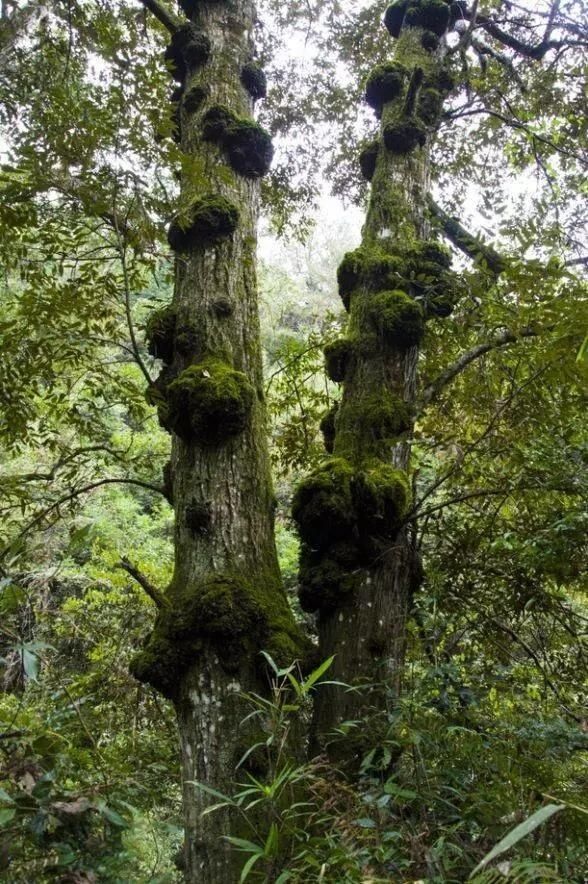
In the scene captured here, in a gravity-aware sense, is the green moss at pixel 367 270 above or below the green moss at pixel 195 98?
below

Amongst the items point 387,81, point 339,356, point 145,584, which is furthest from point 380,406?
point 387,81

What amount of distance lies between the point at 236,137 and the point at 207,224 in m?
0.69

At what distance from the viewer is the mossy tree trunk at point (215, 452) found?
248 cm

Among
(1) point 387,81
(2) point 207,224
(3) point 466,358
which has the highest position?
(1) point 387,81

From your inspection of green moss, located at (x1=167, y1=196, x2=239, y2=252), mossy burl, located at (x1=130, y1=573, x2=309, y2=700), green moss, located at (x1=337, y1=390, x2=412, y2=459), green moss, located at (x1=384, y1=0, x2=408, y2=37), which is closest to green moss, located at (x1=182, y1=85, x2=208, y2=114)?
green moss, located at (x1=167, y1=196, x2=239, y2=252)

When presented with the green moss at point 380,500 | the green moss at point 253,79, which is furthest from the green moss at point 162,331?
the green moss at point 253,79

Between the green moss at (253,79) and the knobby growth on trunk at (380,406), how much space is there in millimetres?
789

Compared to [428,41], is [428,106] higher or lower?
lower

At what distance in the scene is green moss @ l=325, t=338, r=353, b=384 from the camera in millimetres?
3645

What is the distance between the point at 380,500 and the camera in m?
2.95

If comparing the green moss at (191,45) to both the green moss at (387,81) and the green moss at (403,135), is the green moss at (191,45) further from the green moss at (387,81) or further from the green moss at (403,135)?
the green moss at (403,135)

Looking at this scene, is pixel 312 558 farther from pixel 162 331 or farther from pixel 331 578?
pixel 162 331

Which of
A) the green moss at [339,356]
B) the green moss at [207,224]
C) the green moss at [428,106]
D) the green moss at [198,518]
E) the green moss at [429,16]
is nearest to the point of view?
the green moss at [198,518]

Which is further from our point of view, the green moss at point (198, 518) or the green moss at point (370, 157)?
the green moss at point (370, 157)
